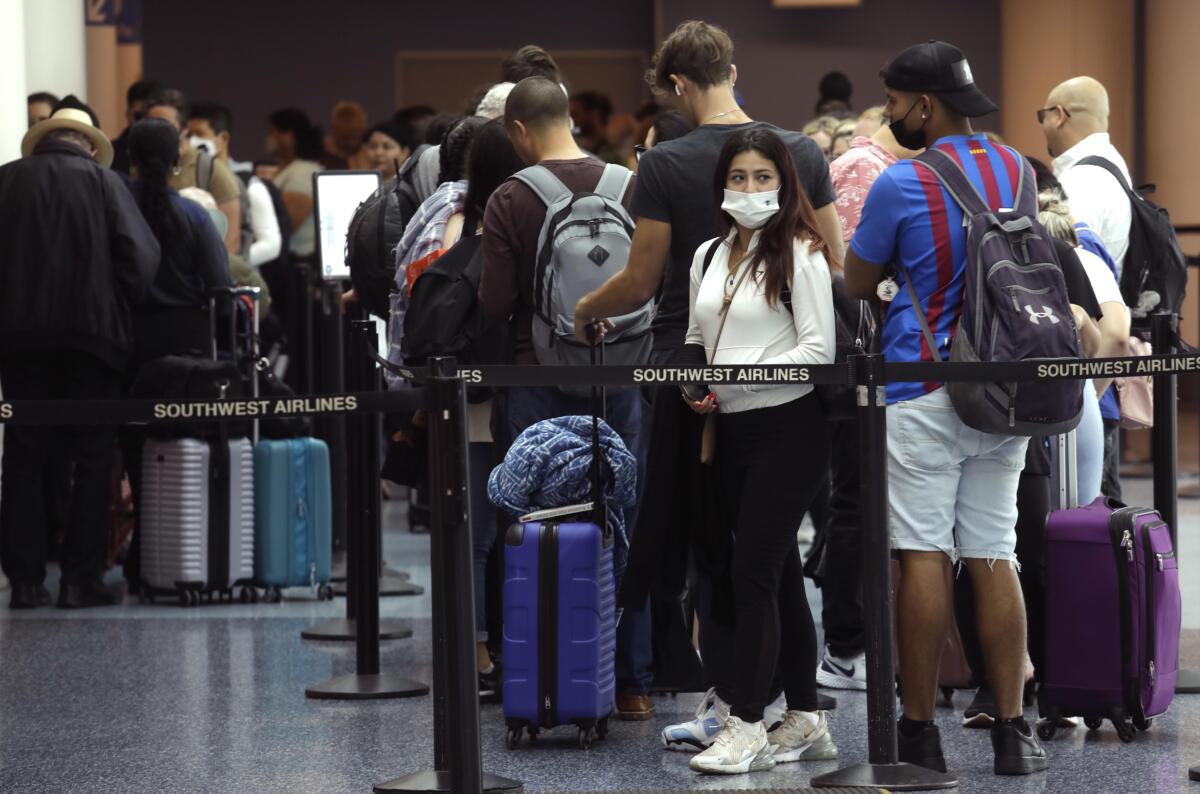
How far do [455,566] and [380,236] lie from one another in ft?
7.45

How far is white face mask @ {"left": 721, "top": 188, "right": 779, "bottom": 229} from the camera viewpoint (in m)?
4.32

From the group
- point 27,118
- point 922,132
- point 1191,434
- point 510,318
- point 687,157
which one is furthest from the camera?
point 1191,434

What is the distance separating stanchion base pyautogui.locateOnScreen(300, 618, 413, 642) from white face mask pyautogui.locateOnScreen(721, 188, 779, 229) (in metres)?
2.48

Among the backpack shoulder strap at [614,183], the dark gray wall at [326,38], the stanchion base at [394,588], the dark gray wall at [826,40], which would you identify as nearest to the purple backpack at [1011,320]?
the backpack shoulder strap at [614,183]

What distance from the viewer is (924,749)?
4.30 metres

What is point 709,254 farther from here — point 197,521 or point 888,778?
point 197,521

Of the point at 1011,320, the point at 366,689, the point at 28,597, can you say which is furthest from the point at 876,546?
the point at 28,597

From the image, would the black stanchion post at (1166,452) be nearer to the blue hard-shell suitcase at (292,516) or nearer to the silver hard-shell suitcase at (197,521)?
the blue hard-shell suitcase at (292,516)

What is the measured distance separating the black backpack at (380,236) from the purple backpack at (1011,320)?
7.12 feet

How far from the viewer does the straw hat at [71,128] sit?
23.1ft

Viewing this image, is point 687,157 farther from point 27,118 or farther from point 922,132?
point 27,118

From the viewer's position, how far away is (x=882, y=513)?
402 cm

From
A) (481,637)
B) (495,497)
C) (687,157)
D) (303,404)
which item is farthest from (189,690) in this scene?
(687,157)

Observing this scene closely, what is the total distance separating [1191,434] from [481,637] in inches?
338
